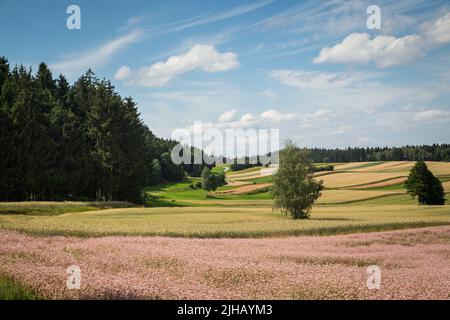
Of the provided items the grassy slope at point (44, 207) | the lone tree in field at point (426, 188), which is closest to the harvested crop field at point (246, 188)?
the lone tree in field at point (426, 188)

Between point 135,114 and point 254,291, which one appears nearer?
point 254,291

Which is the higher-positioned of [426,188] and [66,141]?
[66,141]

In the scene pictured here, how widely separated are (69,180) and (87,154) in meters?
7.18

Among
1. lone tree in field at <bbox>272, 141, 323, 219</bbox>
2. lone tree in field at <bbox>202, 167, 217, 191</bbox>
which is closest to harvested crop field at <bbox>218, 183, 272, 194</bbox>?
lone tree in field at <bbox>202, 167, 217, 191</bbox>

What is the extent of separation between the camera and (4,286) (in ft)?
32.6

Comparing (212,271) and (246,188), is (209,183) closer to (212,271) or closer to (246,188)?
(246,188)

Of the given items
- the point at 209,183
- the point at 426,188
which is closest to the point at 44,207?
the point at 426,188

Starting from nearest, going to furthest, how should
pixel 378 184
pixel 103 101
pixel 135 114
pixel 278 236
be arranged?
1. pixel 278 236
2. pixel 103 101
3. pixel 135 114
4. pixel 378 184

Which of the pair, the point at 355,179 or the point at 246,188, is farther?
the point at 246,188

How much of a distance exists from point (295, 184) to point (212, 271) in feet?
117

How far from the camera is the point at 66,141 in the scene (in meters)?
67.4

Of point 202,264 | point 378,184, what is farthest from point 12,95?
point 378,184
